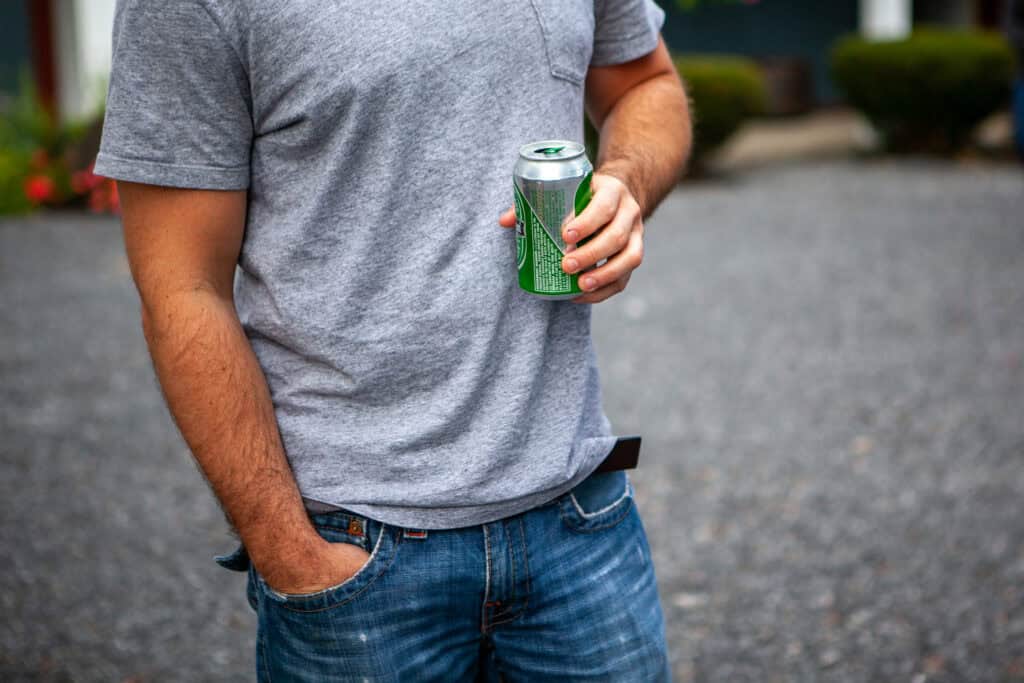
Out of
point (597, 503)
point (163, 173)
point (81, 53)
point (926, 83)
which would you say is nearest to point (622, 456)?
point (597, 503)

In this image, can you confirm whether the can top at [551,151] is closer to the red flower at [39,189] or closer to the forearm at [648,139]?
the forearm at [648,139]

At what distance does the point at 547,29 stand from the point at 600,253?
0.34 m

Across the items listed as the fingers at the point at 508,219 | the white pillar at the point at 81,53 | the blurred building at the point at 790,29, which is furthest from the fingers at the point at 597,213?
the blurred building at the point at 790,29

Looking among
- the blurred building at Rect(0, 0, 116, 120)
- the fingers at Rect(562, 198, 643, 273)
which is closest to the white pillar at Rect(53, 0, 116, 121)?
the blurred building at Rect(0, 0, 116, 120)

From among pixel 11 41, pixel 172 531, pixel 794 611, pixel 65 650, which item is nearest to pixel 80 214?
pixel 11 41

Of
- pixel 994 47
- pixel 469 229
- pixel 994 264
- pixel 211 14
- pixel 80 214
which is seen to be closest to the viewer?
pixel 211 14

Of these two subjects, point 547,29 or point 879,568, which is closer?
point 547,29

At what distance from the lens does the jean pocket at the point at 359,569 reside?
1578 millimetres

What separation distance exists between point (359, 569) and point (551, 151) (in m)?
0.60

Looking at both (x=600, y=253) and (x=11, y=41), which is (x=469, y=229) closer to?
(x=600, y=253)

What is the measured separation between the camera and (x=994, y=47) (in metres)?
11.1

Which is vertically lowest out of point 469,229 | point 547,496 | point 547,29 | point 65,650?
point 65,650

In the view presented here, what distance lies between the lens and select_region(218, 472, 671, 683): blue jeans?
1.59m

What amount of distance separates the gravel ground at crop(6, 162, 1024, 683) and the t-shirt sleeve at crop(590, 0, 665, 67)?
86.1 inches
